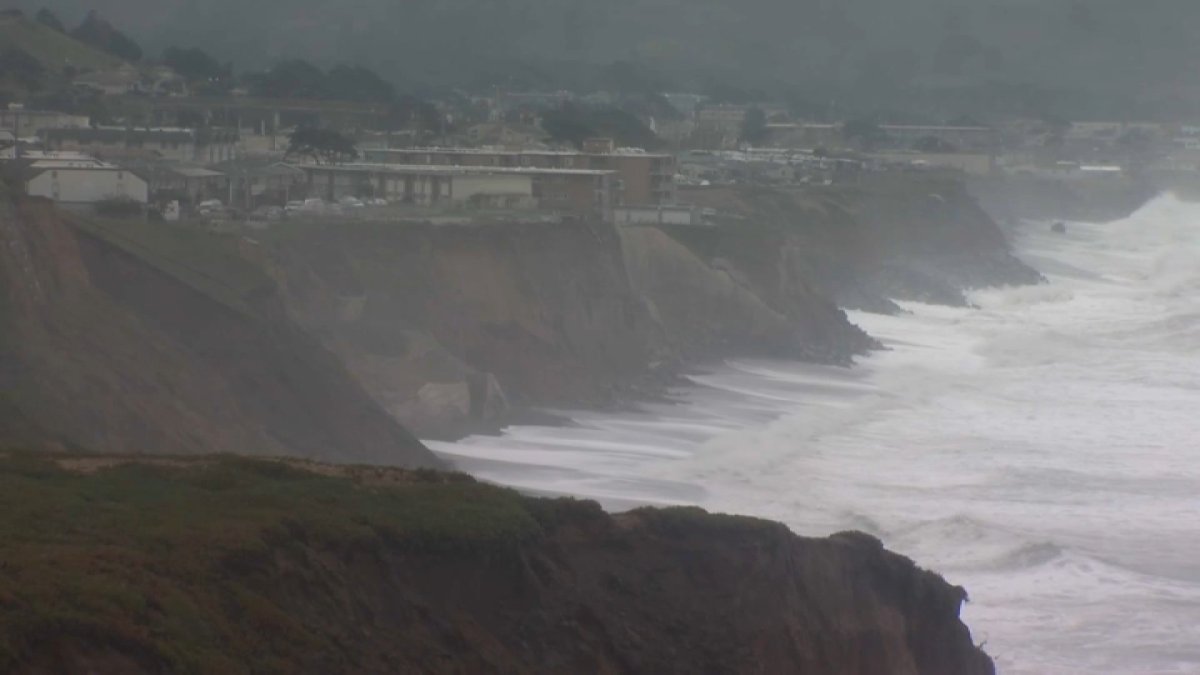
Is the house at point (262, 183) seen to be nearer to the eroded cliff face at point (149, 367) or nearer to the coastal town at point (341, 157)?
the coastal town at point (341, 157)

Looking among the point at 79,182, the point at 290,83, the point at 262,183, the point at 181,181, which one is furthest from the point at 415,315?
the point at 290,83

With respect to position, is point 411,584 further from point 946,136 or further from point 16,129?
point 946,136

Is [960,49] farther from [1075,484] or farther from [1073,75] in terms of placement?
[1075,484]

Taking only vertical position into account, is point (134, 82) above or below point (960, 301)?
above

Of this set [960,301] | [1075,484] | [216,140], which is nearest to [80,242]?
[1075,484]

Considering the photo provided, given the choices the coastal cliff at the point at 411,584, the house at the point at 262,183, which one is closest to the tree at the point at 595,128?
the house at the point at 262,183

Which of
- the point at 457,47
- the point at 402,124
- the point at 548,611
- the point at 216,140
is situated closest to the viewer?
the point at 548,611
